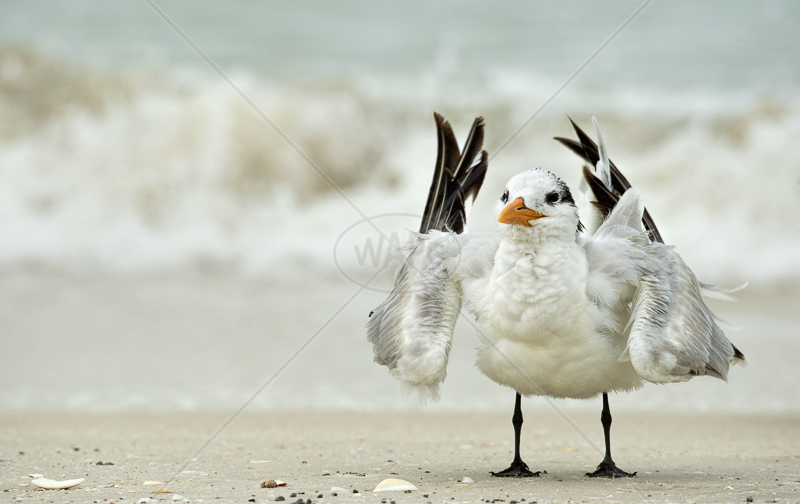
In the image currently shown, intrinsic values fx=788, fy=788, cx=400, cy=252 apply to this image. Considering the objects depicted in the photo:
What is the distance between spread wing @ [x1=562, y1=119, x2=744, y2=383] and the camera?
4.81 meters

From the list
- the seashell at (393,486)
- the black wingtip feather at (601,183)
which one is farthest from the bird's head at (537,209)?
the seashell at (393,486)

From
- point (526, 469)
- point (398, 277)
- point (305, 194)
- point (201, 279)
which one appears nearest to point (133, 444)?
point (398, 277)

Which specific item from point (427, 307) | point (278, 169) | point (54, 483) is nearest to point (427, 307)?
point (427, 307)

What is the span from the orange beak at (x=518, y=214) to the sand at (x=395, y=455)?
1.70m

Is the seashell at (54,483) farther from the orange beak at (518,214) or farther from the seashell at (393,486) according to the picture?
the orange beak at (518,214)

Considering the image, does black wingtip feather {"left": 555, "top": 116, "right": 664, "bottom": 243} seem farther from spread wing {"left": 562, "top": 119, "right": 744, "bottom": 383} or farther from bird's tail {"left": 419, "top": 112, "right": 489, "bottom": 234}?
bird's tail {"left": 419, "top": 112, "right": 489, "bottom": 234}

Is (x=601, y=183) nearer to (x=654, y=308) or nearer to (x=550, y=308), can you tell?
(x=654, y=308)

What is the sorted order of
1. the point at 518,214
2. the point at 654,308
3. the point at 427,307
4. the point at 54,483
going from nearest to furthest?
the point at 518,214 < the point at 654,308 < the point at 54,483 < the point at 427,307

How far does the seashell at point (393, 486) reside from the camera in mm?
5098

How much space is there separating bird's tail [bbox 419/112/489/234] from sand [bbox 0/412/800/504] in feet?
6.58

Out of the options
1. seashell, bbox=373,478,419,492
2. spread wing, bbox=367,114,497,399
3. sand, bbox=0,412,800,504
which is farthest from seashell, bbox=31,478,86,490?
spread wing, bbox=367,114,497,399

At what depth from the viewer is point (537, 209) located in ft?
16.1

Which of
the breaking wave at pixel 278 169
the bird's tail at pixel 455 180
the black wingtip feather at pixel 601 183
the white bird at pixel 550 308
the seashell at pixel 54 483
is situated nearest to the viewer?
the white bird at pixel 550 308

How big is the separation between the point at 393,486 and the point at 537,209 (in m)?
2.02
